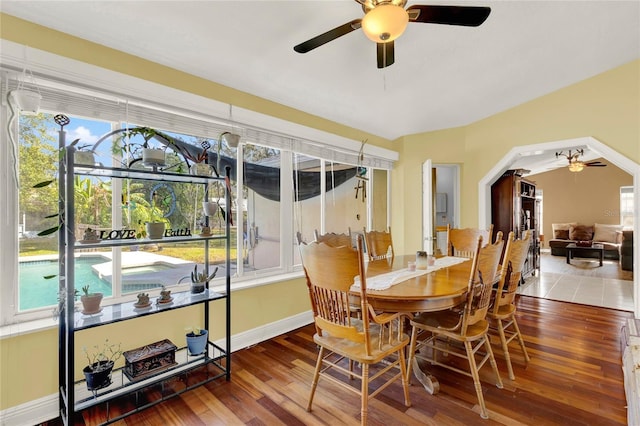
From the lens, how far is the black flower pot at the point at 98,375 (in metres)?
1.84

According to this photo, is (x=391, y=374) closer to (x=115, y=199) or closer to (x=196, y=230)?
(x=196, y=230)

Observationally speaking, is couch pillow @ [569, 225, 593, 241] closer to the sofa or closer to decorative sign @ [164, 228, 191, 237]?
the sofa

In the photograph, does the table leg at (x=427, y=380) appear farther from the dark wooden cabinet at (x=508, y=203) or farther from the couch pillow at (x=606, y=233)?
A: the couch pillow at (x=606, y=233)

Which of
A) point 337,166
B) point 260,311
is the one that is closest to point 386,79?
point 337,166

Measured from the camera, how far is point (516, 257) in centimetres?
235

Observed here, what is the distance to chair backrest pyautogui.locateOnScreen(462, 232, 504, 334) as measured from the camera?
1.88 meters

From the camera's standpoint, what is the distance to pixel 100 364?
1.93 m

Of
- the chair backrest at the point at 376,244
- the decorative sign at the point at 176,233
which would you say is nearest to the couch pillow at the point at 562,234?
the chair backrest at the point at 376,244

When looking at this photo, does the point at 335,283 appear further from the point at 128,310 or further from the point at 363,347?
the point at 128,310

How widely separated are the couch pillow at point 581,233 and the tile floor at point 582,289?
308 cm

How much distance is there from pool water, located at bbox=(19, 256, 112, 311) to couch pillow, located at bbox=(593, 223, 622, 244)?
1095 cm

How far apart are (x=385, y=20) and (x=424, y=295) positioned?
1505 millimetres

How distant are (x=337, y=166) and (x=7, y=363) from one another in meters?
3.46

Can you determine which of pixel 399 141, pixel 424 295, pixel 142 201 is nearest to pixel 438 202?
pixel 399 141
